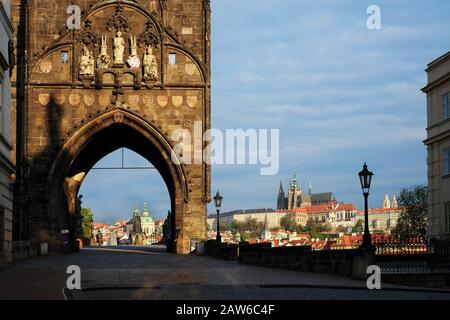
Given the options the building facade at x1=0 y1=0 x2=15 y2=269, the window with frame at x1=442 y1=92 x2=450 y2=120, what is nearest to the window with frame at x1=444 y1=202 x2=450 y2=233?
the window with frame at x1=442 y1=92 x2=450 y2=120

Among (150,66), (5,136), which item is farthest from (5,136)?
(150,66)

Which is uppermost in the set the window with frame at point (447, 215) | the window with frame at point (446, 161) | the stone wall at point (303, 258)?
the window with frame at point (446, 161)

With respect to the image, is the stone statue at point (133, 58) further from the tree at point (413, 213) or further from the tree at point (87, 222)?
the tree at point (87, 222)

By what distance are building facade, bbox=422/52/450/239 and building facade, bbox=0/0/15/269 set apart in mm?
21838

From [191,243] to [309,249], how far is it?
1864cm

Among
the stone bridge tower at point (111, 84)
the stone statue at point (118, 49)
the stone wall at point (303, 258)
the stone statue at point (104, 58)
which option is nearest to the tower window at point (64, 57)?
the stone bridge tower at point (111, 84)

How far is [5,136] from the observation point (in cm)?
2875

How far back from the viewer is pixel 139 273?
2633 centimetres

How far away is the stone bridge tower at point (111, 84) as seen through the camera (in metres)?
47.9

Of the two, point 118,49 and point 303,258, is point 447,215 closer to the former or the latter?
point 303,258

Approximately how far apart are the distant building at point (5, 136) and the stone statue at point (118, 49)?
60.5 ft

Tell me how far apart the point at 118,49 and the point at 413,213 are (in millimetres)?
44336

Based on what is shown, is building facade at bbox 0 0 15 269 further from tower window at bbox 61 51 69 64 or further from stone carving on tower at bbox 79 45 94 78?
tower window at bbox 61 51 69 64
